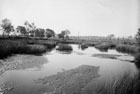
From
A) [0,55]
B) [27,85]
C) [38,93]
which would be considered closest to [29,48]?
[0,55]

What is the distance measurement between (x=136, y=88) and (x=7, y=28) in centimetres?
7886

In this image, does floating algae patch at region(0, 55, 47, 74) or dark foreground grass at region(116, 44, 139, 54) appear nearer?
floating algae patch at region(0, 55, 47, 74)

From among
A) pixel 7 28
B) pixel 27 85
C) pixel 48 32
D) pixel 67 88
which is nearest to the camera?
pixel 67 88

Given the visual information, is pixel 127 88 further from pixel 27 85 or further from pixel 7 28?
pixel 7 28

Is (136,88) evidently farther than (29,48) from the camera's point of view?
No

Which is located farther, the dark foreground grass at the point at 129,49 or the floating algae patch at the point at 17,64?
the dark foreground grass at the point at 129,49

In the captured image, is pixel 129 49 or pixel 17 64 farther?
pixel 129 49

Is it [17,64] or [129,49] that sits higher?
[129,49]

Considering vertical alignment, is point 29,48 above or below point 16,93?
above

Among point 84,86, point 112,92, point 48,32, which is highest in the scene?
point 48,32

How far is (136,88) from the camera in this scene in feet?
20.2

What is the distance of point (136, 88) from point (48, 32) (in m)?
101

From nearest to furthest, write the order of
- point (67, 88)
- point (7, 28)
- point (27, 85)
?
point (67, 88), point (27, 85), point (7, 28)

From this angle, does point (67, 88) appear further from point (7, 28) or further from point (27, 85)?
point (7, 28)
